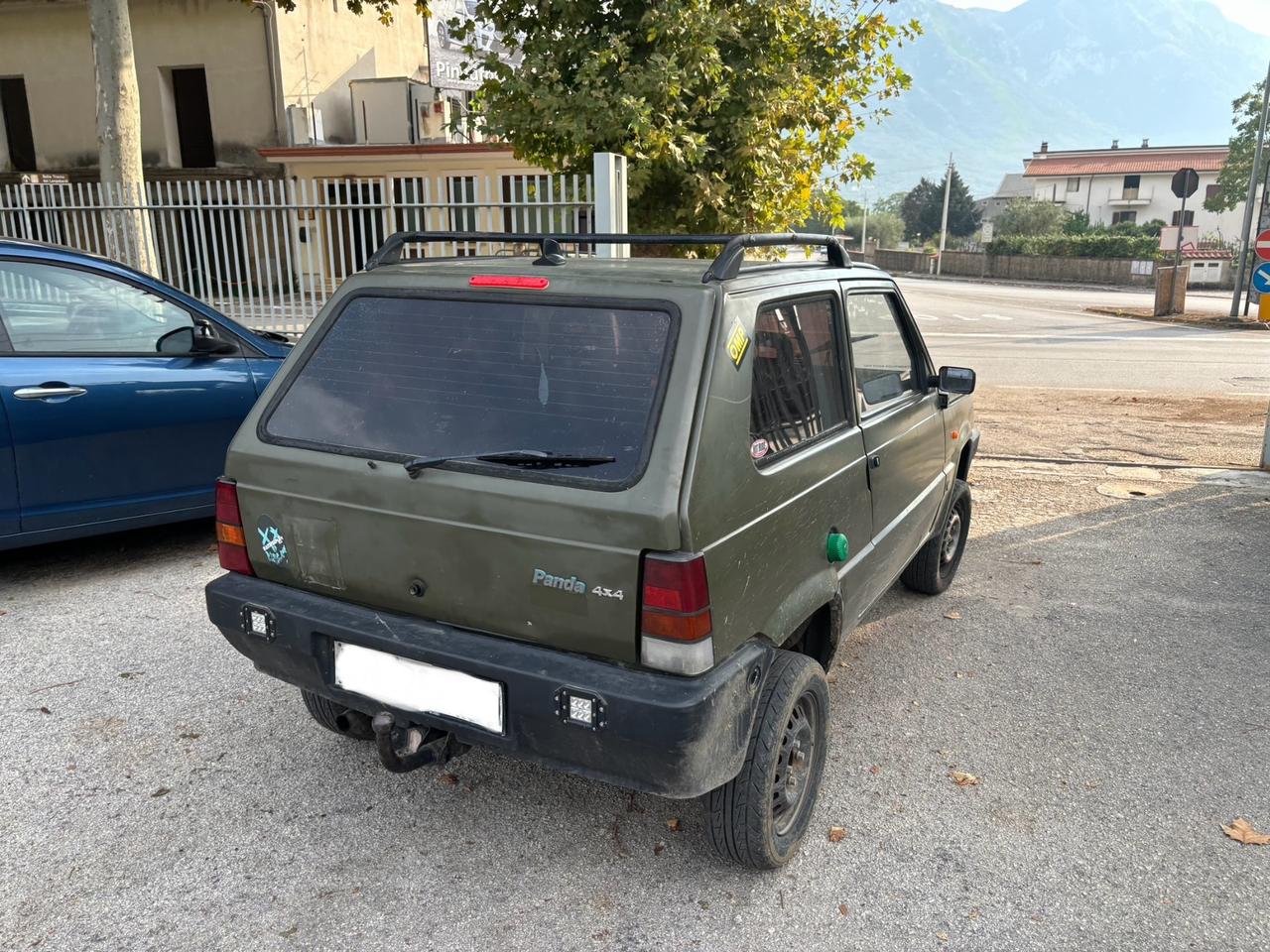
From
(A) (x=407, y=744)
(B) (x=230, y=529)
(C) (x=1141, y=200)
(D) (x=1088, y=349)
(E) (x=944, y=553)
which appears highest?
(C) (x=1141, y=200)

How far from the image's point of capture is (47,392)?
4520 mm

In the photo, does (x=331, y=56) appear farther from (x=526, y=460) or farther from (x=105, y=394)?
(x=526, y=460)

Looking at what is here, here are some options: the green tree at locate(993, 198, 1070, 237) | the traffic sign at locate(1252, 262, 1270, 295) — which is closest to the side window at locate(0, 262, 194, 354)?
the traffic sign at locate(1252, 262, 1270, 295)

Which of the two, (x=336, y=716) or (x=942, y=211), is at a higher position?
(x=942, y=211)

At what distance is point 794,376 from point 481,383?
0.96 m

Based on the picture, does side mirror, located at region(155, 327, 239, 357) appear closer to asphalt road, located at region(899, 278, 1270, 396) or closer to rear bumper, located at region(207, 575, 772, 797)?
rear bumper, located at region(207, 575, 772, 797)

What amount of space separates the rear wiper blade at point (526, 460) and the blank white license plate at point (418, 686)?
540 mm

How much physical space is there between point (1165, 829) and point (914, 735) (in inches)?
34.2

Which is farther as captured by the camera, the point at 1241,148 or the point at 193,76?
the point at 1241,148

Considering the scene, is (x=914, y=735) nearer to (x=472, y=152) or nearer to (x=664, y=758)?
(x=664, y=758)

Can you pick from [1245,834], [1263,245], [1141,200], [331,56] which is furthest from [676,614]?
[1141,200]

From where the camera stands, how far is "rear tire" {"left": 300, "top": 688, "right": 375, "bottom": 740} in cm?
323

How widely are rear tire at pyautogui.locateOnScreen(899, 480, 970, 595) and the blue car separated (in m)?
3.76

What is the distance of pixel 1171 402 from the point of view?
482 inches
